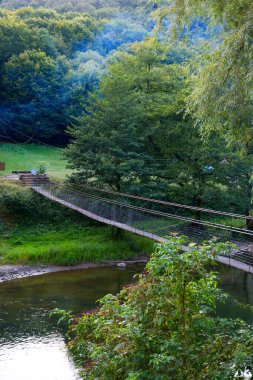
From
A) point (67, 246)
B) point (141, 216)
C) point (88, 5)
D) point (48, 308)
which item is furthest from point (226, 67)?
point (88, 5)

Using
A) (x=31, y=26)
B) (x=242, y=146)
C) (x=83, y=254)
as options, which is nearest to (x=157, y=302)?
(x=242, y=146)

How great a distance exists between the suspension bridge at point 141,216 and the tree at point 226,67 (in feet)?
10.4

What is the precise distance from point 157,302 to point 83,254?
12.9 metres

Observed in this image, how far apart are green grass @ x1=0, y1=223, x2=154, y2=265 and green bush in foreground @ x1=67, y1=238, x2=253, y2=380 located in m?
12.1

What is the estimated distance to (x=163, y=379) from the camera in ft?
12.9

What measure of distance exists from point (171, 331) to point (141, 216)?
1006 cm

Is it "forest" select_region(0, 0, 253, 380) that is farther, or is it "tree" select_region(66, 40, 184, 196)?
"tree" select_region(66, 40, 184, 196)

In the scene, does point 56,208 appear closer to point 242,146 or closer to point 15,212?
point 15,212

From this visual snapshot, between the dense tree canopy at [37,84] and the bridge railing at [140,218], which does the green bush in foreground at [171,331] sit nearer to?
the bridge railing at [140,218]

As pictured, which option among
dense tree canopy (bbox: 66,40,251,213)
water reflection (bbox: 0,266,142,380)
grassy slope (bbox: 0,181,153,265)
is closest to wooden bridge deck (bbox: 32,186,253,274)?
grassy slope (bbox: 0,181,153,265)

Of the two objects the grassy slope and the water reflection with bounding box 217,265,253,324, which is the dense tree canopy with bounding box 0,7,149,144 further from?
the water reflection with bounding box 217,265,253,324

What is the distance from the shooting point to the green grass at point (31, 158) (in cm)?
2632

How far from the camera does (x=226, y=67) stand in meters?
6.92

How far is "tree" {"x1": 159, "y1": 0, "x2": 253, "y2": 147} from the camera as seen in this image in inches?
264
